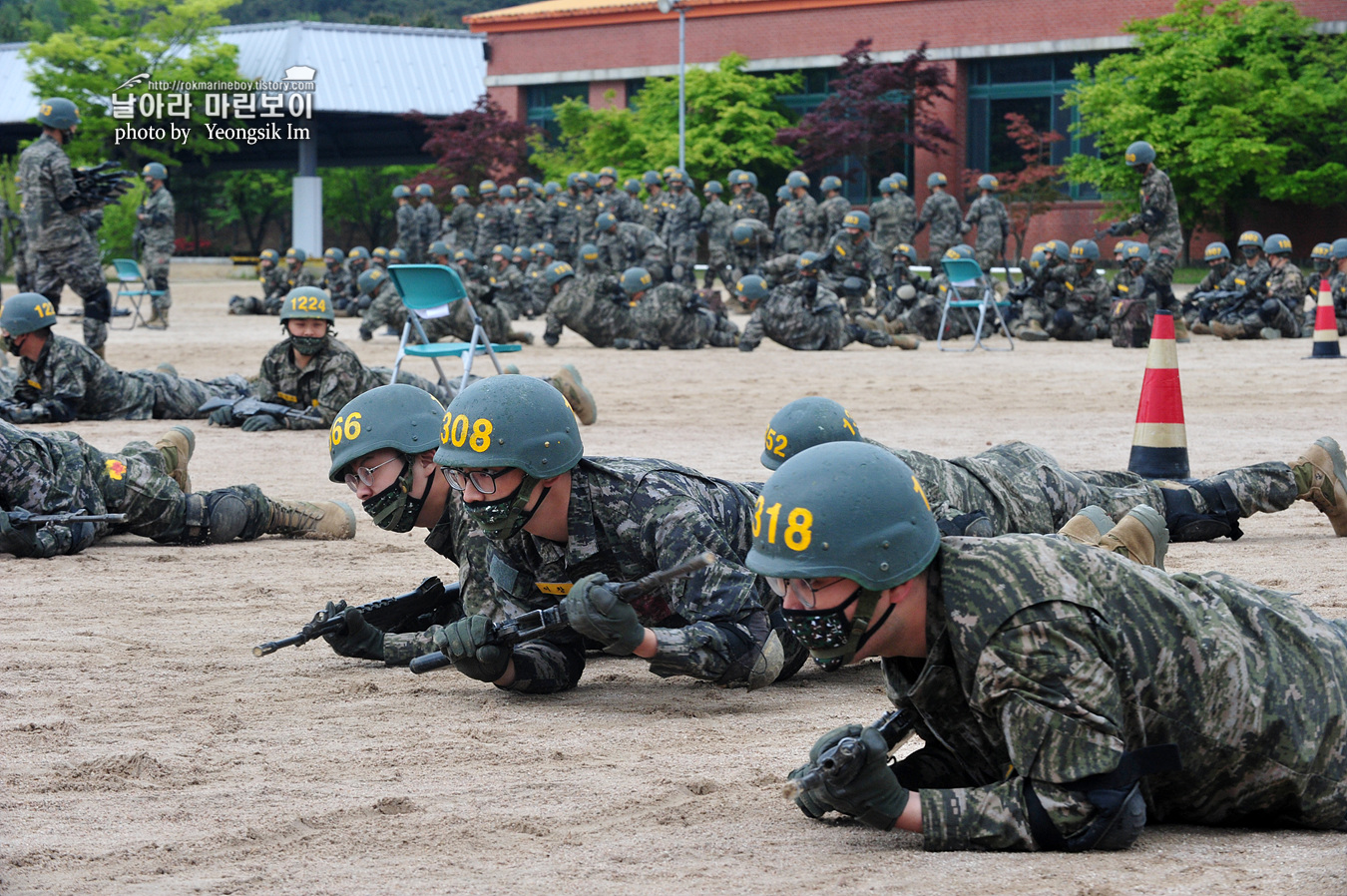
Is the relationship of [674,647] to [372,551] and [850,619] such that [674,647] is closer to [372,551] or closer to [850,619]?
[850,619]

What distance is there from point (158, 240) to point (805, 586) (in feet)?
75.8

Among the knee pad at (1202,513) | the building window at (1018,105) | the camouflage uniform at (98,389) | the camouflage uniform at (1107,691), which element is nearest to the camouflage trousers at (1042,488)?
the knee pad at (1202,513)

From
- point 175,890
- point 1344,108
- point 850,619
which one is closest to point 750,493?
point 850,619

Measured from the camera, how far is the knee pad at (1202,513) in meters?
7.07

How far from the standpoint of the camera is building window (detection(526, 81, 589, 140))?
44219mm

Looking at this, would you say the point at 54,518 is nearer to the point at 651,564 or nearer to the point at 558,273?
the point at 651,564

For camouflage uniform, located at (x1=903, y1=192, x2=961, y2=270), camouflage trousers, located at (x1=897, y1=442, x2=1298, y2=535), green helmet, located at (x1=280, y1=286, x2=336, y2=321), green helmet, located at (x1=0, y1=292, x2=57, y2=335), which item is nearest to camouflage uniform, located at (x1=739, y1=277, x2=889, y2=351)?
camouflage uniform, located at (x1=903, y1=192, x2=961, y2=270)

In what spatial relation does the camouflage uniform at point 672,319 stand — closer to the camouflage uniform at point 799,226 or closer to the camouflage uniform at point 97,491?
the camouflage uniform at point 799,226

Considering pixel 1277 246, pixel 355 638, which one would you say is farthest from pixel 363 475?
pixel 1277 246

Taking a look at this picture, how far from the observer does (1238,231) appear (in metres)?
35.1

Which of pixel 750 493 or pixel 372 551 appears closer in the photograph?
pixel 750 493

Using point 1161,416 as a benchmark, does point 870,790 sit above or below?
below

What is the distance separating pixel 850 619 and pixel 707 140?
3529 cm

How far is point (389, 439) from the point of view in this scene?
5.43 m
